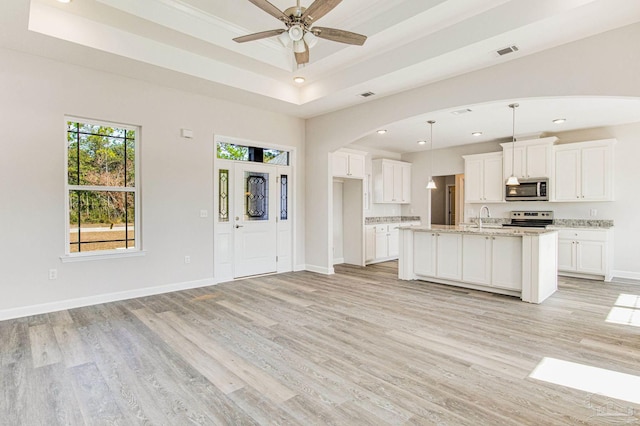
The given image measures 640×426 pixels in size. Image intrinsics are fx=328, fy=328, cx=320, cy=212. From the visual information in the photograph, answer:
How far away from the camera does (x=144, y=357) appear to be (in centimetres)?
276

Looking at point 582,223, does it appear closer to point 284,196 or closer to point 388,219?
point 388,219

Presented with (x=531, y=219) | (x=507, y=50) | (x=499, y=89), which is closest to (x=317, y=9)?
(x=507, y=50)

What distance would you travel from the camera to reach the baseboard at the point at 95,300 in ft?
12.3

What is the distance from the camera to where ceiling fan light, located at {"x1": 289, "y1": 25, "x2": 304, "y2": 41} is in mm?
2876

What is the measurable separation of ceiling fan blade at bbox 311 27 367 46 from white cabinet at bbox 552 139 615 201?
5.41 meters

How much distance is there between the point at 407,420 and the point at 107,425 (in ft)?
5.73

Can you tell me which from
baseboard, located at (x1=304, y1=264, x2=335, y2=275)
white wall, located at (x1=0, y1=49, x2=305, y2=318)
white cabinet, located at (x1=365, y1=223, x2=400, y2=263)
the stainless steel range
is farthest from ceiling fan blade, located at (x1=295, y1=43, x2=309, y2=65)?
the stainless steel range

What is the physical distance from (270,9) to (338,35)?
66 cm

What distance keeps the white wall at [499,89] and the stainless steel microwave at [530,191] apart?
3.42 metres

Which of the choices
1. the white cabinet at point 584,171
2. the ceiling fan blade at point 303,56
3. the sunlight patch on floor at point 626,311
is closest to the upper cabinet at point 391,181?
the white cabinet at point 584,171

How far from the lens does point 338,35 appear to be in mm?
3012

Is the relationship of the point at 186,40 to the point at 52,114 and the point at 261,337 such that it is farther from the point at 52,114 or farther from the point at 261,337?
the point at 261,337

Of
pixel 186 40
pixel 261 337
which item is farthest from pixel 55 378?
pixel 186 40

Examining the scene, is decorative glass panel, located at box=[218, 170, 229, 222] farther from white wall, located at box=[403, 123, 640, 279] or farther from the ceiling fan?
white wall, located at box=[403, 123, 640, 279]
